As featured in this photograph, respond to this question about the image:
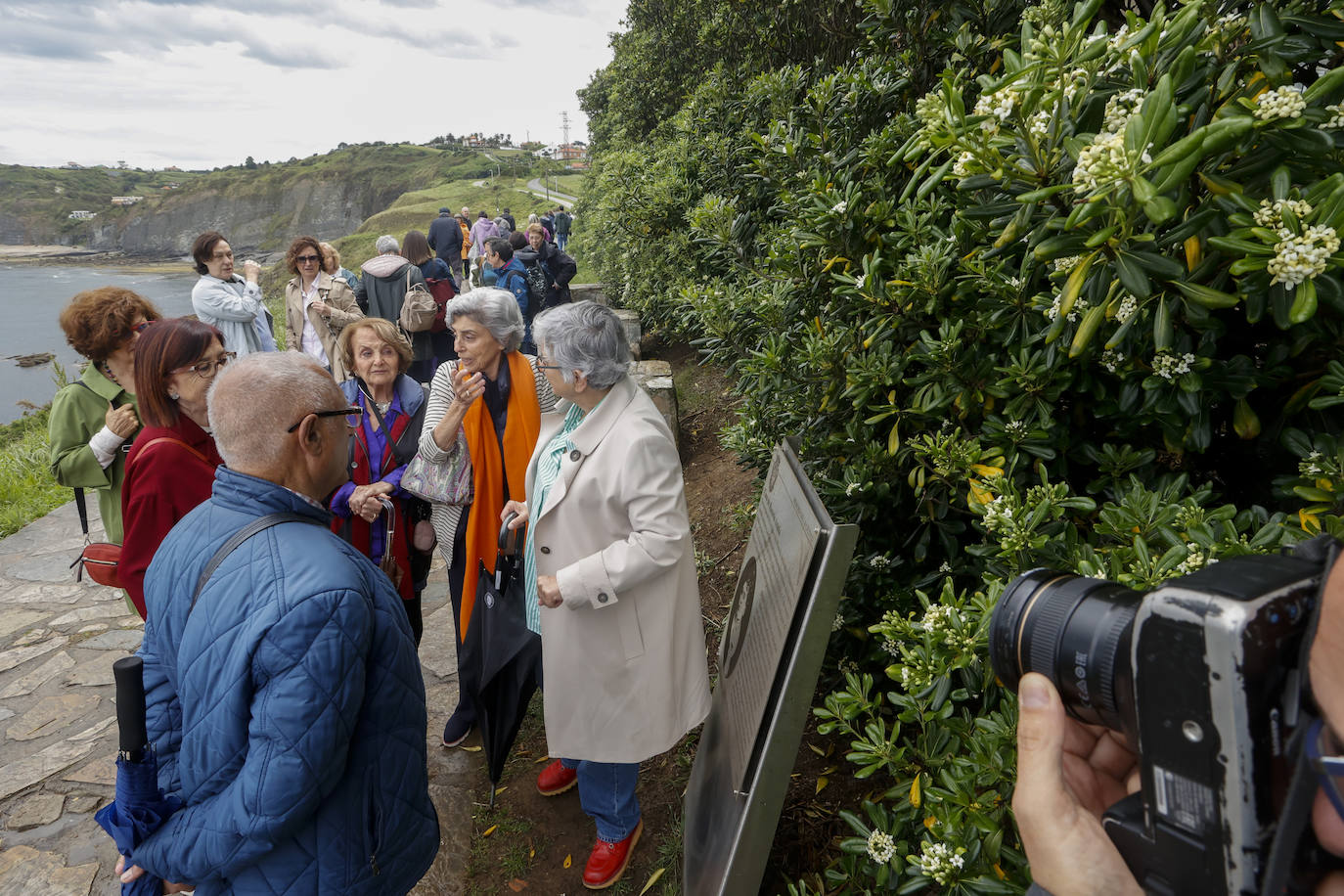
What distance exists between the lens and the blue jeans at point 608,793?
2.79 meters

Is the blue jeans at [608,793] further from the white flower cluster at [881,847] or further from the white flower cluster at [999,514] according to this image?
the white flower cluster at [999,514]

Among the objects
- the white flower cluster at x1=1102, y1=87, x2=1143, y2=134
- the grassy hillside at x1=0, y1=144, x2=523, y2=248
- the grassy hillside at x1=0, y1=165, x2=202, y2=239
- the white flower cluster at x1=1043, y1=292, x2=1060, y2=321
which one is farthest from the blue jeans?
the grassy hillside at x1=0, y1=165, x2=202, y2=239

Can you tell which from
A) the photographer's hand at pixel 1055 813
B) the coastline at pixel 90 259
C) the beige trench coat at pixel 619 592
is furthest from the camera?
the coastline at pixel 90 259

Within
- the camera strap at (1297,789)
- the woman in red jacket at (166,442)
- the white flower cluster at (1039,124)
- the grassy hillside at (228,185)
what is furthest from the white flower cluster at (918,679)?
the grassy hillside at (228,185)

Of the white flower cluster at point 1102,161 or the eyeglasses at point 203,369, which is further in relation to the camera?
the eyeglasses at point 203,369

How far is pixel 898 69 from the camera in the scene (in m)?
2.94

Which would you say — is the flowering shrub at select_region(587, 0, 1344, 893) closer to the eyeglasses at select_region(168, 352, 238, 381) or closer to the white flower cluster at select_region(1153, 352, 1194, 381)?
the white flower cluster at select_region(1153, 352, 1194, 381)

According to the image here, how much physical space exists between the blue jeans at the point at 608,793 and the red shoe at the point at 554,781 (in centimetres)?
46

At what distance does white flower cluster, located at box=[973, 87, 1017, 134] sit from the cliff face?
89672 millimetres

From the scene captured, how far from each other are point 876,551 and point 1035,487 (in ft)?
3.21

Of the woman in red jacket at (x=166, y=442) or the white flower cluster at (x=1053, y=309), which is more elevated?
the white flower cluster at (x=1053, y=309)

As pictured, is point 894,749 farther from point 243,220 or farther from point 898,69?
point 243,220

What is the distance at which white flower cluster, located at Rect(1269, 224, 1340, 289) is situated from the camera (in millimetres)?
1132

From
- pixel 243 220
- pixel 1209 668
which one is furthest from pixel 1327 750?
pixel 243 220
